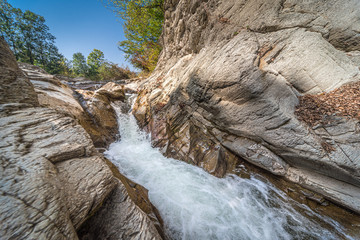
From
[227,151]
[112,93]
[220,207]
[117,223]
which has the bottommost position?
[220,207]

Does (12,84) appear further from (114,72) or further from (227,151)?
(114,72)

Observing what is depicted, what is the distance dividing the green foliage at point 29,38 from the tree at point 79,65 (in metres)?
2.95

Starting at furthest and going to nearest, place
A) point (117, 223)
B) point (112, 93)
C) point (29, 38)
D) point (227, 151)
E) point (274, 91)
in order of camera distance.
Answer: point (29, 38), point (112, 93), point (227, 151), point (274, 91), point (117, 223)

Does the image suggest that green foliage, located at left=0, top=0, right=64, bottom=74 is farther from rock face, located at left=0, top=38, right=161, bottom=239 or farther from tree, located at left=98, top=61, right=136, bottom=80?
rock face, located at left=0, top=38, right=161, bottom=239

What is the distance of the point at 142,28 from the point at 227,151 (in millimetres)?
14625

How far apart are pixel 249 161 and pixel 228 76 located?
3432mm

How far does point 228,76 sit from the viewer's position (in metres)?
4.47

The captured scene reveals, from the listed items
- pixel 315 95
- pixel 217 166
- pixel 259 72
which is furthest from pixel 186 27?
pixel 217 166

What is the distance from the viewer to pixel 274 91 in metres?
3.82

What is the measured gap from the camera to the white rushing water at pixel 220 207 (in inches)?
114

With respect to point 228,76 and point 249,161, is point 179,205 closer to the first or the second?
point 249,161

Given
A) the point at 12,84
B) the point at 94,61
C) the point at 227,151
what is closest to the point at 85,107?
the point at 12,84

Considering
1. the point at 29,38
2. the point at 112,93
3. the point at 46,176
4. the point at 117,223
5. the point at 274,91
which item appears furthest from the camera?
the point at 29,38

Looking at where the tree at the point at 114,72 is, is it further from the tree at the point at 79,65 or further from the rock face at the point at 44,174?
the rock face at the point at 44,174
